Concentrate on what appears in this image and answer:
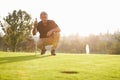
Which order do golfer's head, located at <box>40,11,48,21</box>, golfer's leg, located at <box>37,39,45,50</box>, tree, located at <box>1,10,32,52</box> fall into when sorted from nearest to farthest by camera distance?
golfer's head, located at <box>40,11,48,21</box>, golfer's leg, located at <box>37,39,45,50</box>, tree, located at <box>1,10,32,52</box>

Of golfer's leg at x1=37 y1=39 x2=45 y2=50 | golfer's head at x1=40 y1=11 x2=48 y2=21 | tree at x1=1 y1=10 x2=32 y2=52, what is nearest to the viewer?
golfer's head at x1=40 y1=11 x2=48 y2=21

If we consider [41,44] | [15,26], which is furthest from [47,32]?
[15,26]

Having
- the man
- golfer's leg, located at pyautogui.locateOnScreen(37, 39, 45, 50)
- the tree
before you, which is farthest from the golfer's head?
the tree

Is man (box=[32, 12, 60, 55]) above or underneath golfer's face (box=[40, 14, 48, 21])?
underneath

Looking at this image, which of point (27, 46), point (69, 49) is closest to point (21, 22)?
point (27, 46)

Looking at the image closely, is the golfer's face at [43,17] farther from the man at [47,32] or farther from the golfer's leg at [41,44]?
the golfer's leg at [41,44]

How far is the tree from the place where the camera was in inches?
2192

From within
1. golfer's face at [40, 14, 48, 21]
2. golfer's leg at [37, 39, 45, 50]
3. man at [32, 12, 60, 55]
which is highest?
golfer's face at [40, 14, 48, 21]

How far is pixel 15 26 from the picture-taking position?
5616 centimetres

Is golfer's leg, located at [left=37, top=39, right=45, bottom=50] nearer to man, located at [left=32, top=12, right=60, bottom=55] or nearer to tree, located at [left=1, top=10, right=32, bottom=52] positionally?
man, located at [left=32, top=12, right=60, bottom=55]

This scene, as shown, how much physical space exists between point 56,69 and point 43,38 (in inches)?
290

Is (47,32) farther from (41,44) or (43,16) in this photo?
(43,16)

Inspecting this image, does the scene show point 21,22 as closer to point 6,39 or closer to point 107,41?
point 6,39

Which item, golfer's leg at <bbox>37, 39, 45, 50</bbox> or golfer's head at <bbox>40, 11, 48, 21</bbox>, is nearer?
golfer's head at <bbox>40, 11, 48, 21</bbox>
